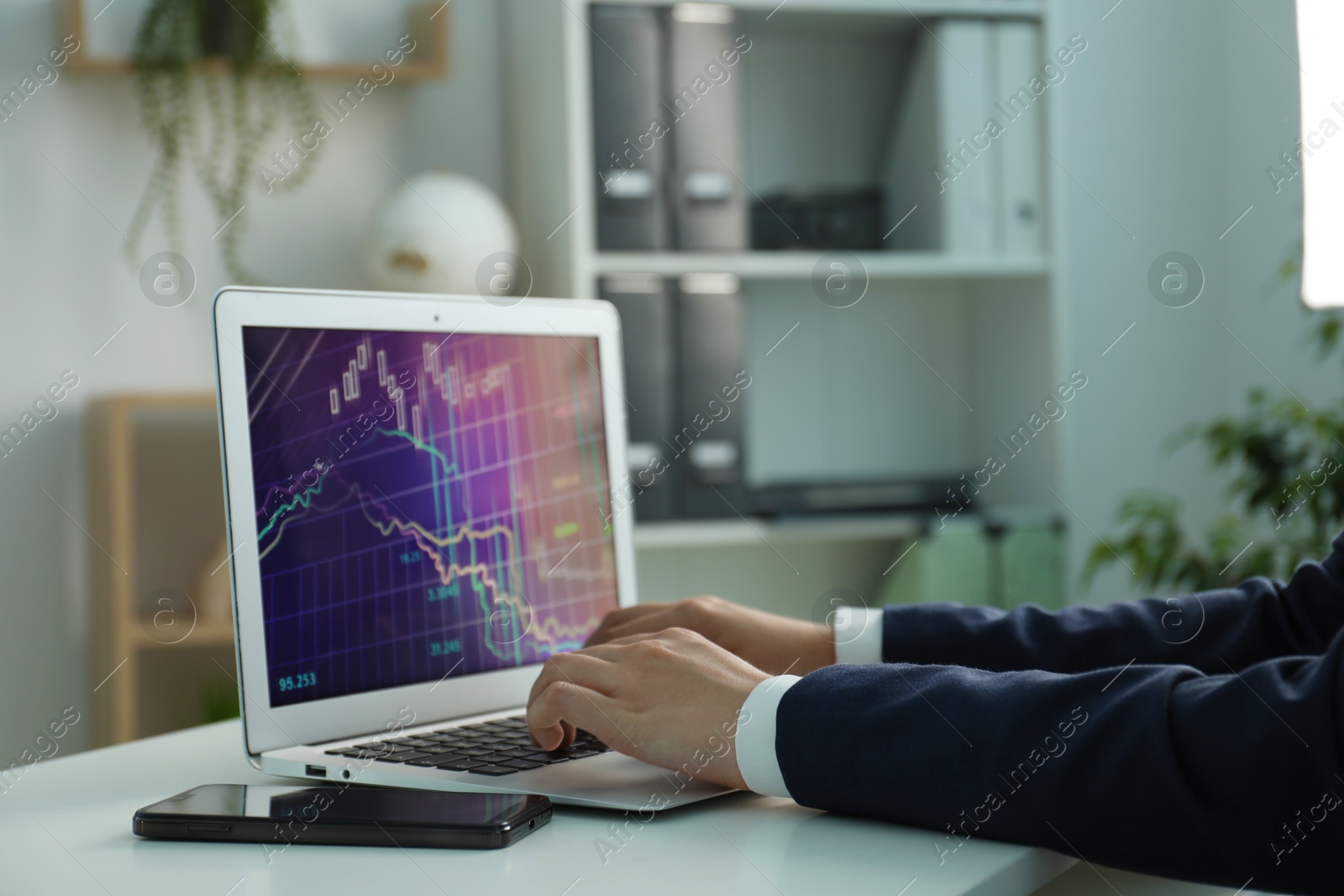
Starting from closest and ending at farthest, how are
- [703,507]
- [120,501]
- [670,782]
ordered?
[670,782] < [120,501] < [703,507]

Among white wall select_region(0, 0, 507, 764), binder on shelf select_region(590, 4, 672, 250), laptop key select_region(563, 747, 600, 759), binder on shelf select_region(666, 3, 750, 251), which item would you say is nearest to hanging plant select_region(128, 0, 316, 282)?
white wall select_region(0, 0, 507, 764)

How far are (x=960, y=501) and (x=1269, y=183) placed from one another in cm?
83

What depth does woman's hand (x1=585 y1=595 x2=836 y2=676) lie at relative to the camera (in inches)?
33.4

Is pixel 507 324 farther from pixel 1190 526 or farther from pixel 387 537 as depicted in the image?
pixel 1190 526

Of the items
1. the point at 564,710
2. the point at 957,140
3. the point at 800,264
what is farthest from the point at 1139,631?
the point at 957,140

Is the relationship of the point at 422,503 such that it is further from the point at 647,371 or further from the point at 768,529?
the point at 768,529

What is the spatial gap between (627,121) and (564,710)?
142 cm

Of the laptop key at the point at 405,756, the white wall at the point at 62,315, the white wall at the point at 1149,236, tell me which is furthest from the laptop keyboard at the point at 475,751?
the white wall at the point at 1149,236

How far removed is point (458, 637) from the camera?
0.85 m

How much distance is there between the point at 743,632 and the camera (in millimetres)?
860

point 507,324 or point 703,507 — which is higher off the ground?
point 507,324

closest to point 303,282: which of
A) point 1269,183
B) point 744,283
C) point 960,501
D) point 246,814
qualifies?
point 744,283

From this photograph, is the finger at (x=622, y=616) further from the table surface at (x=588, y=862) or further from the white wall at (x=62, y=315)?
the white wall at (x=62, y=315)

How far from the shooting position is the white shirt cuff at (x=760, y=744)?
2.09ft
